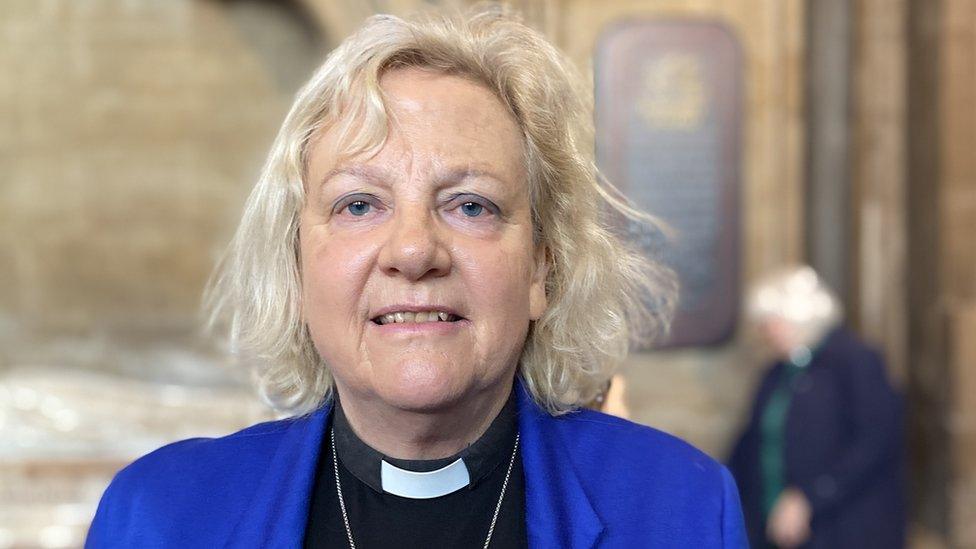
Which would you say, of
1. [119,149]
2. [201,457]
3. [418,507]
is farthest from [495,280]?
[119,149]

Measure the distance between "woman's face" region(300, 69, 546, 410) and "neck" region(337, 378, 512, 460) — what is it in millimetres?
31

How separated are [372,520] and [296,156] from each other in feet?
1.56

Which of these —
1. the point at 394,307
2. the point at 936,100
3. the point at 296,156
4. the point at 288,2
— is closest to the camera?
the point at 394,307

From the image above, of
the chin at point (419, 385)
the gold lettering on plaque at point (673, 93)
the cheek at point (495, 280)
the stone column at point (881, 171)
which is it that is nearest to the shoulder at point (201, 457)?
the chin at point (419, 385)

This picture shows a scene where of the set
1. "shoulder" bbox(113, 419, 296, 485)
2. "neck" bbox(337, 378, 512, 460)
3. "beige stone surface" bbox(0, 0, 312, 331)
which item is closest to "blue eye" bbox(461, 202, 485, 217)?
"neck" bbox(337, 378, 512, 460)

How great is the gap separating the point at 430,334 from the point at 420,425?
0.44 ft

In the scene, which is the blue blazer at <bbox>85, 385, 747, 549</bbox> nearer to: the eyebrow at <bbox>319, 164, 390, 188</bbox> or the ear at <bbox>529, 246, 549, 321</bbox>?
the ear at <bbox>529, 246, 549, 321</bbox>

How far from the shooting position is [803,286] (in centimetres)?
415

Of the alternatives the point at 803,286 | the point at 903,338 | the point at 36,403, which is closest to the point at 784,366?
the point at 803,286

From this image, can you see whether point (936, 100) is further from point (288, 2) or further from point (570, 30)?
point (288, 2)

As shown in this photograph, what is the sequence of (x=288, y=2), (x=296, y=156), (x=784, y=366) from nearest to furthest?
(x=296, y=156) < (x=784, y=366) < (x=288, y=2)

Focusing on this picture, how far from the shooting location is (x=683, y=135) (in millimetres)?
5270

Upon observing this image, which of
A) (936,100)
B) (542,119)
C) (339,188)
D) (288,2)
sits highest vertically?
(288,2)

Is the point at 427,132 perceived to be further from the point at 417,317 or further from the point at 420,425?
the point at 420,425
